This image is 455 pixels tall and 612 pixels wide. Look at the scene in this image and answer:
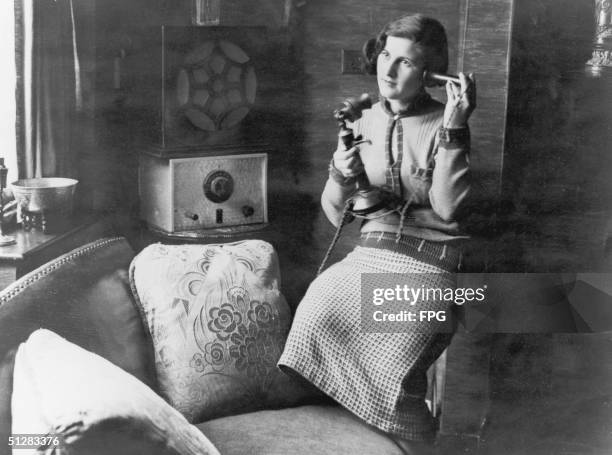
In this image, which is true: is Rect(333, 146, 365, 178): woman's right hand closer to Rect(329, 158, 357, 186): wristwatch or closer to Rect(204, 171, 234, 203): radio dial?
Rect(329, 158, 357, 186): wristwatch

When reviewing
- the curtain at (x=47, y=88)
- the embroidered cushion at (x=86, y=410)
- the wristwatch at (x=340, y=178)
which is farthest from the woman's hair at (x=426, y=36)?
the embroidered cushion at (x=86, y=410)

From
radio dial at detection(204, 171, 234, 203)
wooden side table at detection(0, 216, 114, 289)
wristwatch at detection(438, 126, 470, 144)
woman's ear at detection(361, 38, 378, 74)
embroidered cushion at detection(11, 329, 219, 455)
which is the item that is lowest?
embroidered cushion at detection(11, 329, 219, 455)

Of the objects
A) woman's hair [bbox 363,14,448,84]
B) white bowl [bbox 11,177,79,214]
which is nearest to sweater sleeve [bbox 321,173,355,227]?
woman's hair [bbox 363,14,448,84]

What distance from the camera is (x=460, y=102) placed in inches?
54.6

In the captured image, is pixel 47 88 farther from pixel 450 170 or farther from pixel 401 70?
pixel 450 170

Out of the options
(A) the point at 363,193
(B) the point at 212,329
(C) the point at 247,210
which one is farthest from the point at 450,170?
(C) the point at 247,210

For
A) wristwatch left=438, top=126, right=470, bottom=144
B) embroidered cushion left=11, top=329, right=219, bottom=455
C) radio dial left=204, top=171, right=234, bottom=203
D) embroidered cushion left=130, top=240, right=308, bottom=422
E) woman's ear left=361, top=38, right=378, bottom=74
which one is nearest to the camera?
embroidered cushion left=11, top=329, right=219, bottom=455

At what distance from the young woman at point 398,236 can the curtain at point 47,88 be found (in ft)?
2.13

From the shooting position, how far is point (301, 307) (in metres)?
1.29

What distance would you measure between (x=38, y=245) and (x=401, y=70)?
81 cm

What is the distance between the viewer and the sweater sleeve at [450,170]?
137cm

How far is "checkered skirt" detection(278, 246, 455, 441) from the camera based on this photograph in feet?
4.06

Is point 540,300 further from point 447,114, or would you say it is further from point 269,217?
point 269,217

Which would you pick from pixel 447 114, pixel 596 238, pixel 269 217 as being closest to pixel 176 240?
pixel 269 217
